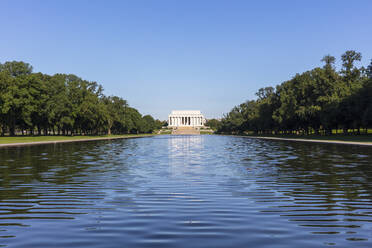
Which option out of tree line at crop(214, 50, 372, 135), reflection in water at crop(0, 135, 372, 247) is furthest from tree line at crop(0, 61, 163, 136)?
reflection in water at crop(0, 135, 372, 247)

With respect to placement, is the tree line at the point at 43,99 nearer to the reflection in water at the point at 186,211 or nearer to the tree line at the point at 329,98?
the tree line at the point at 329,98

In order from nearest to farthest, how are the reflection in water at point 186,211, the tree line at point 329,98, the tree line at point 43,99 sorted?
the reflection in water at point 186,211 < the tree line at point 329,98 < the tree line at point 43,99

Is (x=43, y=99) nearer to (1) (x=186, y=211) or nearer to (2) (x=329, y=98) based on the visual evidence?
(2) (x=329, y=98)

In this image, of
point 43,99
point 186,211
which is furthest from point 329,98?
point 186,211

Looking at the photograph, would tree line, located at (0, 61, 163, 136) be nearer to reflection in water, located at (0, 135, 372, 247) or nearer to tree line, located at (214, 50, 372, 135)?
tree line, located at (214, 50, 372, 135)

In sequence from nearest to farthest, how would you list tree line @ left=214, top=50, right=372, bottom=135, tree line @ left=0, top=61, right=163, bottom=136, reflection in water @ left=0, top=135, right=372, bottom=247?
reflection in water @ left=0, top=135, right=372, bottom=247
tree line @ left=214, top=50, right=372, bottom=135
tree line @ left=0, top=61, right=163, bottom=136

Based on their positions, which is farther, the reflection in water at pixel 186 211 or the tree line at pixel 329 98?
the tree line at pixel 329 98

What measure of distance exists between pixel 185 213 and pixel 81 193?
4.98m

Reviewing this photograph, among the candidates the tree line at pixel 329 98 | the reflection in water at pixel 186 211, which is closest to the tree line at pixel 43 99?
the tree line at pixel 329 98

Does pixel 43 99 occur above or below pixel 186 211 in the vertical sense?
above

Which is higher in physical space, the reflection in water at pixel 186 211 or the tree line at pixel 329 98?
the tree line at pixel 329 98

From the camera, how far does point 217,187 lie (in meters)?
14.6

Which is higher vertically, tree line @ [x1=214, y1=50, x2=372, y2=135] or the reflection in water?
tree line @ [x1=214, y1=50, x2=372, y2=135]

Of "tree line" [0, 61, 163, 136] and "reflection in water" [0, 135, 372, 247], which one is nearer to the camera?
"reflection in water" [0, 135, 372, 247]
